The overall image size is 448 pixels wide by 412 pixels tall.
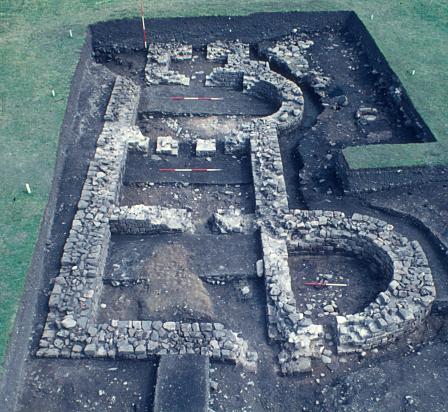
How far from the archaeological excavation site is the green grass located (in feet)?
1.47

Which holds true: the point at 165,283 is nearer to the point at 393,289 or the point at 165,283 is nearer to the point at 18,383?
the point at 18,383

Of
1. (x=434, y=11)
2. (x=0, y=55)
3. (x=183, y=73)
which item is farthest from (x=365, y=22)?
(x=0, y=55)

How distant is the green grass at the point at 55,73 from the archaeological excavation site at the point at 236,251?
45 centimetres

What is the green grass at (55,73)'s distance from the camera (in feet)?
36.5

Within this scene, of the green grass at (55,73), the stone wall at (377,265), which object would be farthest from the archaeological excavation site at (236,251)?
the green grass at (55,73)

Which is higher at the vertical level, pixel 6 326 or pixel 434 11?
pixel 434 11

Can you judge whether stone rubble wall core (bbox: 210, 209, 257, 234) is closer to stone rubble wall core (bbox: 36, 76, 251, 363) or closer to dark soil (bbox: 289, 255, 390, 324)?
stone rubble wall core (bbox: 36, 76, 251, 363)

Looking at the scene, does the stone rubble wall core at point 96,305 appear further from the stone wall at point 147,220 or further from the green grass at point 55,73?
the green grass at point 55,73

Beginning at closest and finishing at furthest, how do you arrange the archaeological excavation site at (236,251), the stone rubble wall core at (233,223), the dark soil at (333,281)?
the archaeological excavation site at (236,251) → the dark soil at (333,281) → the stone rubble wall core at (233,223)

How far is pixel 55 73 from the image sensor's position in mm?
15828

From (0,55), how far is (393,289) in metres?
14.7

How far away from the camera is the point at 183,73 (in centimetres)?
1775

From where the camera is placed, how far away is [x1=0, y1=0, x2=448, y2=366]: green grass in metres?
11.1

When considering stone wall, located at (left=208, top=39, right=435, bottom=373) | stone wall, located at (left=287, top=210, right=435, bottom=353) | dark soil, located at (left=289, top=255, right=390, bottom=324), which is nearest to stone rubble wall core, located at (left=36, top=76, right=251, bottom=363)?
stone wall, located at (left=208, top=39, right=435, bottom=373)
